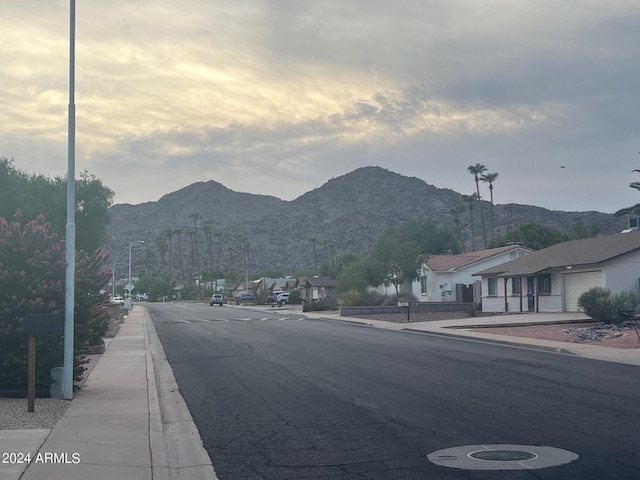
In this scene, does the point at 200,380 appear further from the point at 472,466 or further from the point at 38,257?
the point at 472,466

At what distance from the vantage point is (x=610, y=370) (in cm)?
1966

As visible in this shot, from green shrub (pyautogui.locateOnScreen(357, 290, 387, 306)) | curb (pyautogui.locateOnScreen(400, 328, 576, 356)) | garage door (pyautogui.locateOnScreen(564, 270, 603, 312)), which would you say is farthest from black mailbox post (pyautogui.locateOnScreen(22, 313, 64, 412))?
green shrub (pyautogui.locateOnScreen(357, 290, 387, 306))

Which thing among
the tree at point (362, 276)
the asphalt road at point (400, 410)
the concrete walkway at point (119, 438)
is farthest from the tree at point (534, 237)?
the concrete walkway at point (119, 438)

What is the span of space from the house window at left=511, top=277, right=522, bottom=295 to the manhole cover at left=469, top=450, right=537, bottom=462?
42123 mm

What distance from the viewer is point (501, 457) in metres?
9.88

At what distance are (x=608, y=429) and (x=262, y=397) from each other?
21.5 ft

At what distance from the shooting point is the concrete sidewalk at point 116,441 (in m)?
9.20

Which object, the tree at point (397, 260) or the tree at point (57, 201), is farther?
the tree at point (397, 260)

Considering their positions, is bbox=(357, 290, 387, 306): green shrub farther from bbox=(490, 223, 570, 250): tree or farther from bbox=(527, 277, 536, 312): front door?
bbox=(490, 223, 570, 250): tree

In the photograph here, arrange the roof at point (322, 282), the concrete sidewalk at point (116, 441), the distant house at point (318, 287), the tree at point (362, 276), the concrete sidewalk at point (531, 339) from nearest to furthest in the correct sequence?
the concrete sidewalk at point (116, 441)
the concrete sidewalk at point (531, 339)
the tree at point (362, 276)
the distant house at point (318, 287)
the roof at point (322, 282)

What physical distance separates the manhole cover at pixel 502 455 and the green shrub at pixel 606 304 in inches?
1044

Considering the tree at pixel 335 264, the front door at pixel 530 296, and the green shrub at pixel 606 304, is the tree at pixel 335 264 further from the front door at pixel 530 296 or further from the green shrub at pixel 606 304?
the green shrub at pixel 606 304

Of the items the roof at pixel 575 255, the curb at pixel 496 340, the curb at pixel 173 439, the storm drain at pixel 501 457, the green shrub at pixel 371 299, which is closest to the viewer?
the storm drain at pixel 501 457

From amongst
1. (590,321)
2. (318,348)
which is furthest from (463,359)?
(590,321)
